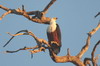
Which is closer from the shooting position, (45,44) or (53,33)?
(45,44)

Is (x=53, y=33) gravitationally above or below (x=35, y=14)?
below

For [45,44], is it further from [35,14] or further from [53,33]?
[53,33]

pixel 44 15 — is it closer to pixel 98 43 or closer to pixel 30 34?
pixel 30 34

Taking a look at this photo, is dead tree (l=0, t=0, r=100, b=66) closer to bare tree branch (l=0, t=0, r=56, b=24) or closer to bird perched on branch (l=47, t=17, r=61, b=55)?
bare tree branch (l=0, t=0, r=56, b=24)

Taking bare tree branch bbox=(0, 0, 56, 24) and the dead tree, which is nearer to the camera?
the dead tree

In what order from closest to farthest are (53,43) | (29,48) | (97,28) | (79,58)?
(29,48) < (79,58) < (97,28) < (53,43)

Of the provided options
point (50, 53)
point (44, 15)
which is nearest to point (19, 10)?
point (44, 15)

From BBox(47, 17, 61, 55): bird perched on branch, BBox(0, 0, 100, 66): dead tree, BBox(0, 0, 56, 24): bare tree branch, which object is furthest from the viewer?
BBox(47, 17, 61, 55): bird perched on branch

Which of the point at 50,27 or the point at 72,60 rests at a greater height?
the point at 50,27

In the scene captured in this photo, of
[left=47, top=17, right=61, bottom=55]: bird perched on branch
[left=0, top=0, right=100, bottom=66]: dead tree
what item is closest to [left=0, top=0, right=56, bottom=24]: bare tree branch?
[left=0, top=0, right=100, bottom=66]: dead tree

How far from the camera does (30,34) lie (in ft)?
20.3

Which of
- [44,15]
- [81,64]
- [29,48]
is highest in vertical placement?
[44,15]

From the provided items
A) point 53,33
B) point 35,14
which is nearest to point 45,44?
point 35,14

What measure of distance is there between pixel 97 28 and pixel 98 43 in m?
0.75
